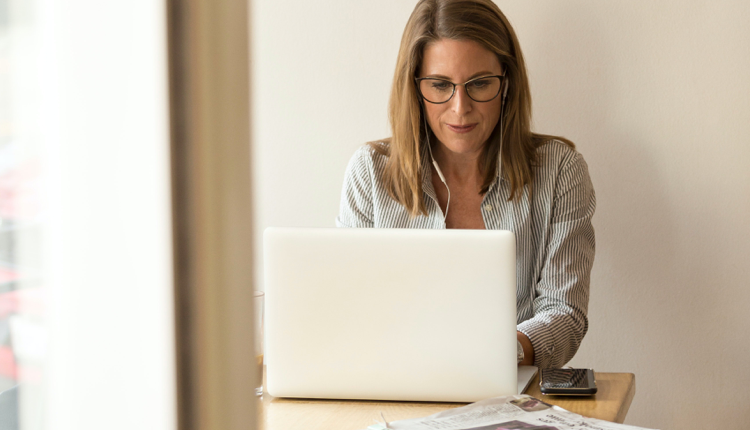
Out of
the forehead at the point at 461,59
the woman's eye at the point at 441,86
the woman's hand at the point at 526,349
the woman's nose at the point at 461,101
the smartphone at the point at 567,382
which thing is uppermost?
the forehead at the point at 461,59

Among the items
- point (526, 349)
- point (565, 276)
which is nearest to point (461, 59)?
point (565, 276)

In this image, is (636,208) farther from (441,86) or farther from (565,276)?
(441,86)

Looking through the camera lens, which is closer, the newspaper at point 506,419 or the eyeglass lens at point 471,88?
the newspaper at point 506,419

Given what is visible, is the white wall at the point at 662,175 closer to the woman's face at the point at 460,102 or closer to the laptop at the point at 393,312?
the woman's face at the point at 460,102

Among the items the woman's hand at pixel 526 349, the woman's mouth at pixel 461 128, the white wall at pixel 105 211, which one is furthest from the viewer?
the woman's mouth at pixel 461 128

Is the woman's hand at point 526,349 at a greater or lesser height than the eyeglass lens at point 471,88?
lesser

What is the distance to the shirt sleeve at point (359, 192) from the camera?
1641 millimetres

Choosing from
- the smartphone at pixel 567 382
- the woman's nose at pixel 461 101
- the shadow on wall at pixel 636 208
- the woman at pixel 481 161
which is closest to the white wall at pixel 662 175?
the shadow on wall at pixel 636 208

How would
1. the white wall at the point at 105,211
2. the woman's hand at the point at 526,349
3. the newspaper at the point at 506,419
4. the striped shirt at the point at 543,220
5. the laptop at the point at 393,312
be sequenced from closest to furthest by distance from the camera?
the white wall at the point at 105,211 < the newspaper at the point at 506,419 < the laptop at the point at 393,312 < the woman's hand at the point at 526,349 < the striped shirt at the point at 543,220

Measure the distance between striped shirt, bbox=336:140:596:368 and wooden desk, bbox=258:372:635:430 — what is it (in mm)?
407

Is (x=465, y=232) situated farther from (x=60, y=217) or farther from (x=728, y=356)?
(x=728, y=356)

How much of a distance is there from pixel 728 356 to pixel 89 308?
5.80ft

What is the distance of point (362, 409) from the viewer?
91 cm

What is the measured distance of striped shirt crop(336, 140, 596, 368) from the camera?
55.4 inches
